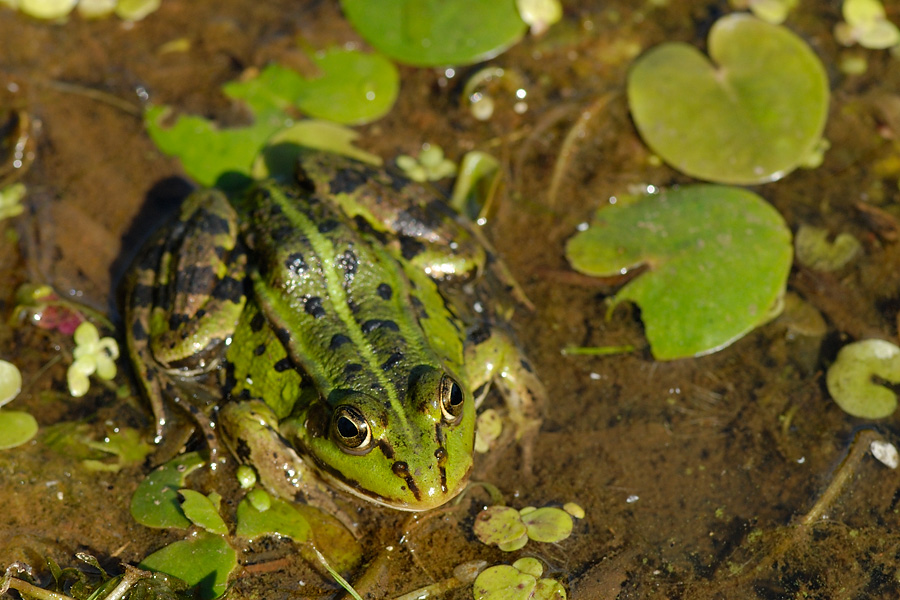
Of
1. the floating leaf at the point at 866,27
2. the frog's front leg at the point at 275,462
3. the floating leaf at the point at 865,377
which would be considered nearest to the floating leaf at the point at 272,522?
the frog's front leg at the point at 275,462

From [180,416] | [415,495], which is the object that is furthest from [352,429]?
[180,416]

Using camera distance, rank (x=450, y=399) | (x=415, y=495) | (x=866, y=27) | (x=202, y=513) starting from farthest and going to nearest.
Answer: (x=866, y=27) < (x=202, y=513) < (x=450, y=399) < (x=415, y=495)

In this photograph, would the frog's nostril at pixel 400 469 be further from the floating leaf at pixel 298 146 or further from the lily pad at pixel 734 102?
the lily pad at pixel 734 102

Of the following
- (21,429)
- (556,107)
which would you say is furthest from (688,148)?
(21,429)

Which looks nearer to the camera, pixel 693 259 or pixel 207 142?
pixel 693 259

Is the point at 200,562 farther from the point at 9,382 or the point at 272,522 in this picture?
the point at 9,382
